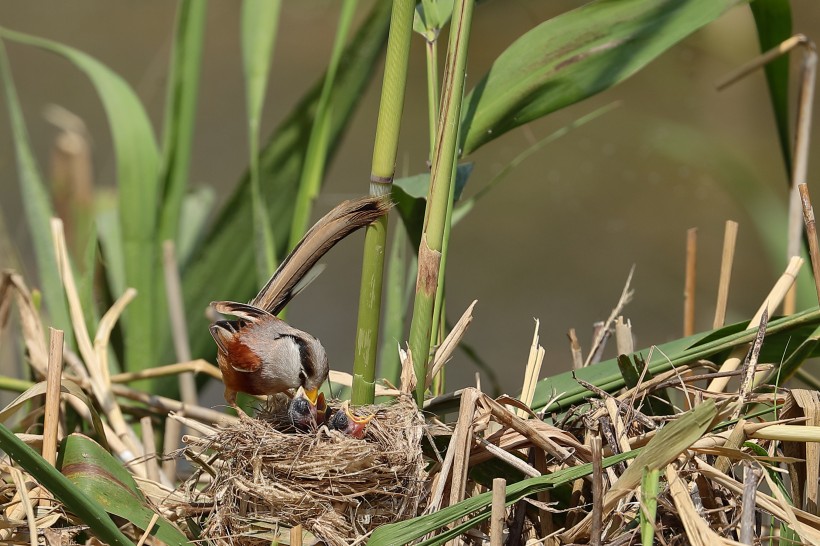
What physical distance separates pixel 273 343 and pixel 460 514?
3.09 feet

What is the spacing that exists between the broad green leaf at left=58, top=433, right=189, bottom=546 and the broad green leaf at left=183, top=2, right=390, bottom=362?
931 millimetres

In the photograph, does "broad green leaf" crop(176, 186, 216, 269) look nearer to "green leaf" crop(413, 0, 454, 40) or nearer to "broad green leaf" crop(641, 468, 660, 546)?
"green leaf" crop(413, 0, 454, 40)

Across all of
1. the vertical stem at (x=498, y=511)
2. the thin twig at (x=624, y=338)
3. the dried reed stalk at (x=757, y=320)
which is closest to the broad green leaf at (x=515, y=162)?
the thin twig at (x=624, y=338)

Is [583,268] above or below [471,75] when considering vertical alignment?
below

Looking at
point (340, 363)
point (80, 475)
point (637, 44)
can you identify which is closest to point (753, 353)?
point (637, 44)

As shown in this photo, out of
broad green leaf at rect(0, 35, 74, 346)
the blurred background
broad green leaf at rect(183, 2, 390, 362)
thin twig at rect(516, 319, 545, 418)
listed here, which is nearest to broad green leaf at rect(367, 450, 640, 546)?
thin twig at rect(516, 319, 545, 418)

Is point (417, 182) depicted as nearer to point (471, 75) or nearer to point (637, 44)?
point (637, 44)

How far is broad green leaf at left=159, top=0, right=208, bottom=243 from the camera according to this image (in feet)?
7.36

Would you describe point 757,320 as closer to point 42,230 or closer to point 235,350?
point 235,350

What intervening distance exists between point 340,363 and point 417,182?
2498mm

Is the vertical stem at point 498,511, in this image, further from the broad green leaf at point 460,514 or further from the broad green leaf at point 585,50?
the broad green leaf at point 585,50

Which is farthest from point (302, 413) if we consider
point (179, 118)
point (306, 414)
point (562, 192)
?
point (562, 192)

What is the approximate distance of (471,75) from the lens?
4.29 m

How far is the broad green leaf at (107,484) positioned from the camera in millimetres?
1415
